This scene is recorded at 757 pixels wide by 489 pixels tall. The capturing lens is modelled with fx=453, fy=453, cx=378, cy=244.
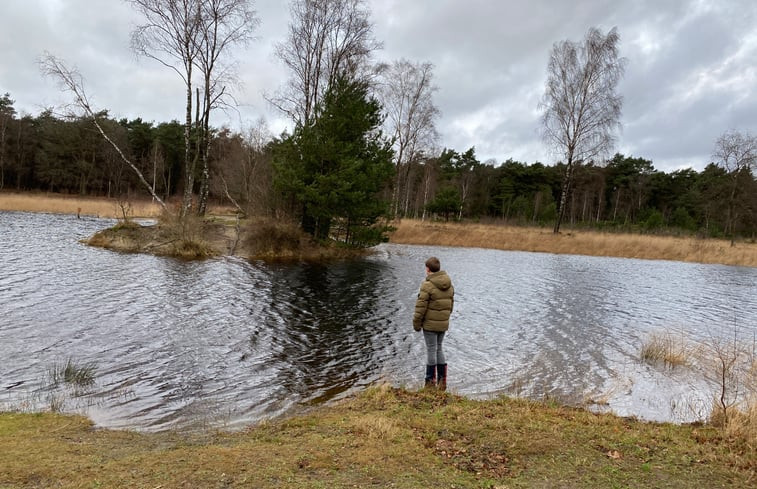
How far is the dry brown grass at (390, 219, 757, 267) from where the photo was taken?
34031 millimetres

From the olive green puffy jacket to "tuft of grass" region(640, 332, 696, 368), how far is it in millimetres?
5684

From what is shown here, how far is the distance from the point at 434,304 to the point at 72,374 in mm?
6090

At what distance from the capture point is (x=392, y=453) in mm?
4906

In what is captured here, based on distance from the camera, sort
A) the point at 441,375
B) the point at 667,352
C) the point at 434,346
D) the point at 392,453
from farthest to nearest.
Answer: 1. the point at 667,352
2. the point at 441,375
3. the point at 434,346
4. the point at 392,453

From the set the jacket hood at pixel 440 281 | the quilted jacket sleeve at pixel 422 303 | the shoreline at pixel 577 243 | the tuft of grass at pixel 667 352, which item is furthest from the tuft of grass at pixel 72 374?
the shoreline at pixel 577 243

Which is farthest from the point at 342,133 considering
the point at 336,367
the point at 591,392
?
the point at 591,392

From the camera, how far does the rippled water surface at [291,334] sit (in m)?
7.35

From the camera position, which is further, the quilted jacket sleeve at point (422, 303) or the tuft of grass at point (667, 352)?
the tuft of grass at point (667, 352)

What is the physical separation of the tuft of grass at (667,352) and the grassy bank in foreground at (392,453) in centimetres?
426

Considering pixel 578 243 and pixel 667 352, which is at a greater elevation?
pixel 578 243

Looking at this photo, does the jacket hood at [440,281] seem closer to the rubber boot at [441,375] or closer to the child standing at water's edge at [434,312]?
the child standing at water's edge at [434,312]

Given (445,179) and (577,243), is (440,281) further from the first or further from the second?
(445,179)

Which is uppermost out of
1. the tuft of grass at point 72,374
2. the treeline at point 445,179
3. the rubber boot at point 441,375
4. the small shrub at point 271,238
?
the treeline at point 445,179

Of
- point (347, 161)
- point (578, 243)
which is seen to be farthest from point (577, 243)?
point (347, 161)
